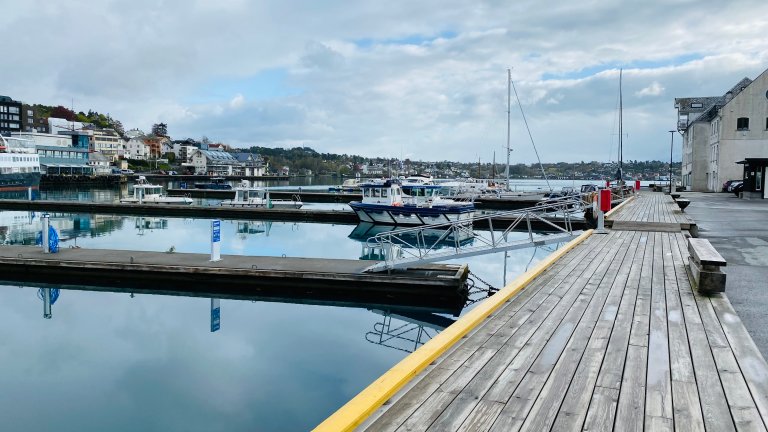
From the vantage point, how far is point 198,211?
4550 cm

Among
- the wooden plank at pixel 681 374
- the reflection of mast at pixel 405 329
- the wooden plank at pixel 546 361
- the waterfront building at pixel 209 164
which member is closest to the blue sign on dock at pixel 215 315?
the reflection of mast at pixel 405 329

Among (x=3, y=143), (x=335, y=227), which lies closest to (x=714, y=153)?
(x=335, y=227)

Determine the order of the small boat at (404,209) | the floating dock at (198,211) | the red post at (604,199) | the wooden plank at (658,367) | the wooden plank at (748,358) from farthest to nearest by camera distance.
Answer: the floating dock at (198,211), the small boat at (404,209), the red post at (604,199), the wooden plank at (748,358), the wooden plank at (658,367)

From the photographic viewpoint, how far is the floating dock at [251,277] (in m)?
15.8

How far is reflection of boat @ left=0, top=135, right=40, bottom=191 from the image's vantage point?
72875mm

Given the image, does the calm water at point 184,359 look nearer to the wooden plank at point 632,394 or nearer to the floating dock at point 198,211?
the wooden plank at point 632,394

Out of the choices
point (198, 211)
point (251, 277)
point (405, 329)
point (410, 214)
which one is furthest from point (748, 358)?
point (198, 211)

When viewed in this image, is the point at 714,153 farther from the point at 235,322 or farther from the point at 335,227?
the point at 235,322

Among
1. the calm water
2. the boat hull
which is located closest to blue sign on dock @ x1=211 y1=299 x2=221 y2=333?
the calm water

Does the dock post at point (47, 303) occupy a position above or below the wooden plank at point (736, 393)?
below

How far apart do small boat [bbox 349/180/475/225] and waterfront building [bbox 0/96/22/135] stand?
12570 cm

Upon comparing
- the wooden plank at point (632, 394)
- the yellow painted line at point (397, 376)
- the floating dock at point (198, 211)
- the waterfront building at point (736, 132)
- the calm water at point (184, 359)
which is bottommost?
the calm water at point (184, 359)

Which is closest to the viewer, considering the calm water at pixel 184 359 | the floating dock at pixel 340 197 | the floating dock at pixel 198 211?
the calm water at pixel 184 359

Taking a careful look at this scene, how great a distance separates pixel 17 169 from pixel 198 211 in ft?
158
